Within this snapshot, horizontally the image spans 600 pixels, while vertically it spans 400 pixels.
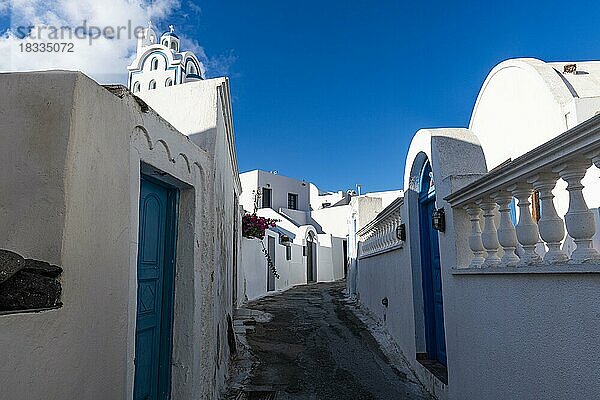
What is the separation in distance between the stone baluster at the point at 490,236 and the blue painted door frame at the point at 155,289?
7.49ft

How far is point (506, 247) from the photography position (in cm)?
285

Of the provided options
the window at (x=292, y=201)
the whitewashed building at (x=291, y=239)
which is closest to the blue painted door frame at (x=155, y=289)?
the whitewashed building at (x=291, y=239)

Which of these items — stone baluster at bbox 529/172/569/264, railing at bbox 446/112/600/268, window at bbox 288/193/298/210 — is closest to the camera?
railing at bbox 446/112/600/268

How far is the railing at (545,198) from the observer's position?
79.2 inches

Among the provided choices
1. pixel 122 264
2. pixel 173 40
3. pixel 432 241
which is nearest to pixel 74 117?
pixel 122 264

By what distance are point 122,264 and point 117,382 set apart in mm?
572

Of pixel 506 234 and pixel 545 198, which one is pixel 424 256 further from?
pixel 545 198

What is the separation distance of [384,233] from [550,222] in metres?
5.86

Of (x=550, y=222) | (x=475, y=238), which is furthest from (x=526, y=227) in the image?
(x=475, y=238)

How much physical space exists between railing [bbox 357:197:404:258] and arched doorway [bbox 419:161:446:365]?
65cm

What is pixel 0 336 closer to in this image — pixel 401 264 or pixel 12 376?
pixel 12 376

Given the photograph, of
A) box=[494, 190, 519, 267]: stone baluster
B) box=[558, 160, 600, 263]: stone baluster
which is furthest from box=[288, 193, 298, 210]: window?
box=[558, 160, 600, 263]: stone baluster

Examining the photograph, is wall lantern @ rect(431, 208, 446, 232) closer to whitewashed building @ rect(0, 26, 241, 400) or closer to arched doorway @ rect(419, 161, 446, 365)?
arched doorway @ rect(419, 161, 446, 365)

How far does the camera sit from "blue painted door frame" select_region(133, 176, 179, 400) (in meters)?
2.95
